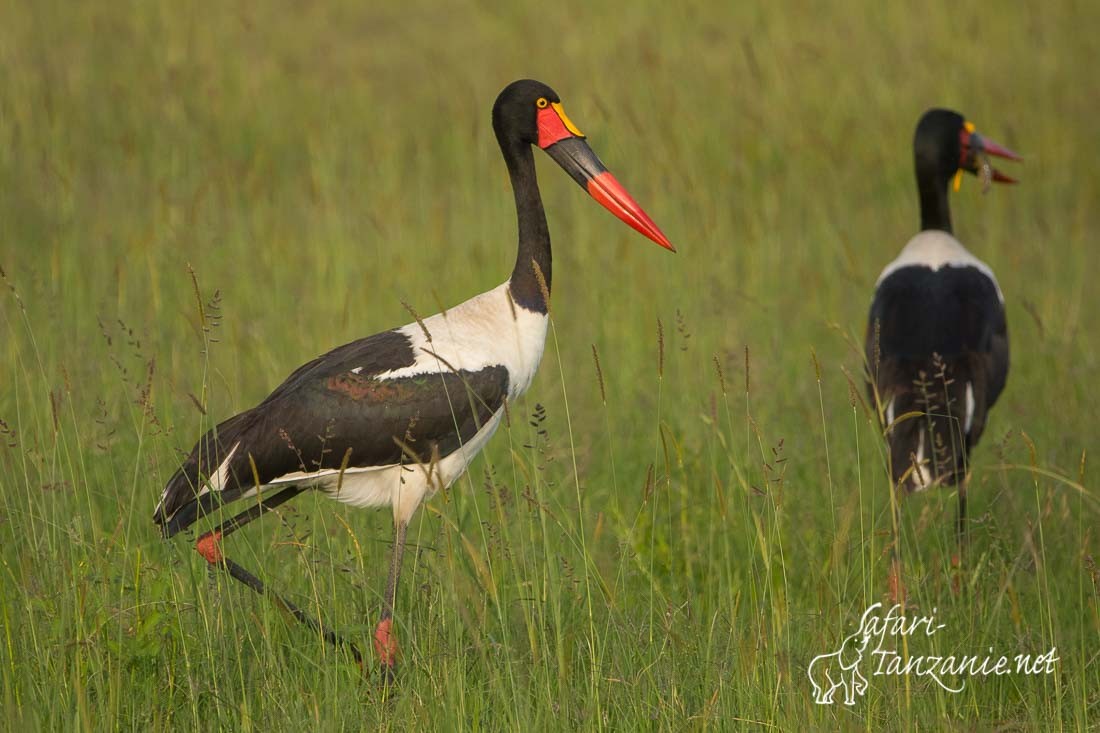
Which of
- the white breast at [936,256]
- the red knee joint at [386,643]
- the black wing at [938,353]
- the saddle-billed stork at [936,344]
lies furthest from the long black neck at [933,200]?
the red knee joint at [386,643]

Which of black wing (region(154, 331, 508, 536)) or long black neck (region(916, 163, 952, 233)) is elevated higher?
long black neck (region(916, 163, 952, 233))

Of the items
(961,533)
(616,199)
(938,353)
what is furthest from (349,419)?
(938,353)

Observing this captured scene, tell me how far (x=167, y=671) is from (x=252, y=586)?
443 mm

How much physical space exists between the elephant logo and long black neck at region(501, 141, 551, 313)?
1.50 meters

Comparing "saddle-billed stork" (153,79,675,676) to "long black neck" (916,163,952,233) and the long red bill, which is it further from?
"long black neck" (916,163,952,233)

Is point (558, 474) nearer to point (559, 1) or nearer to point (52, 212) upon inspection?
point (52, 212)

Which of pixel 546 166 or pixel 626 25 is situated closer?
pixel 546 166

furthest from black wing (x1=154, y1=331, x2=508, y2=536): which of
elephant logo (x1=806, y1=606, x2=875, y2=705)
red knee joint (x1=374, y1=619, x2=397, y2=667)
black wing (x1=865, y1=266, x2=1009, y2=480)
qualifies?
black wing (x1=865, y1=266, x2=1009, y2=480)

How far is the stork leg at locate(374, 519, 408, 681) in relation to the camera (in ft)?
11.8

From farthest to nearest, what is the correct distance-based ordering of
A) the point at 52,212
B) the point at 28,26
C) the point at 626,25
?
the point at 626,25, the point at 28,26, the point at 52,212

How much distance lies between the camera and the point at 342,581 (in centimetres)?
409

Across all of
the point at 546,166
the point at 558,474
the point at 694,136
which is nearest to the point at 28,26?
the point at 546,166

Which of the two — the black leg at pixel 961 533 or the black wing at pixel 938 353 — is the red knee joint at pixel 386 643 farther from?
the black wing at pixel 938 353

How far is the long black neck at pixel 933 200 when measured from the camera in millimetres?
6289
